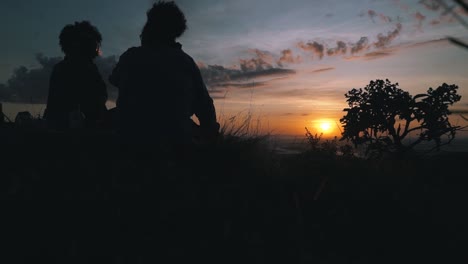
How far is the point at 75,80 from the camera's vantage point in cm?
520

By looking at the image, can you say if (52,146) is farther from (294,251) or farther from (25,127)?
(294,251)

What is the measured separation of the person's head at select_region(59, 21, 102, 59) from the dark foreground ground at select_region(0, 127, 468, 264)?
1.88m

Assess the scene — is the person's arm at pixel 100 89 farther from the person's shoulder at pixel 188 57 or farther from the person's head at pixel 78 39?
the person's shoulder at pixel 188 57

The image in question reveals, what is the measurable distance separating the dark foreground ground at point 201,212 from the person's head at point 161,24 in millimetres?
1369

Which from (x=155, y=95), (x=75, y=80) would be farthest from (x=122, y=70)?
(x=75, y=80)

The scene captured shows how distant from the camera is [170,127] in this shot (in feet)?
12.3

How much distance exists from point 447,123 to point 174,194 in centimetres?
1697

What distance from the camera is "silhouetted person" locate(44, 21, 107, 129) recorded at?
204 inches

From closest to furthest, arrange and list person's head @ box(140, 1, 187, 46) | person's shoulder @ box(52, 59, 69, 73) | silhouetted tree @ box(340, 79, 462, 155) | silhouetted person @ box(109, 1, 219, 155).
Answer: silhouetted person @ box(109, 1, 219, 155)
person's head @ box(140, 1, 187, 46)
person's shoulder @ box(52, 59, 69, 73)
silhouetted tree @ box(340, 79, 462, 155)

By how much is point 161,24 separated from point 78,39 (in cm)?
212

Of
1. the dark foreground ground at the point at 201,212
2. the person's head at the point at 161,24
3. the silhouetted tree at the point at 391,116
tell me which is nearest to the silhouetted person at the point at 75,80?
the dark foreground ground at the point at 201,212

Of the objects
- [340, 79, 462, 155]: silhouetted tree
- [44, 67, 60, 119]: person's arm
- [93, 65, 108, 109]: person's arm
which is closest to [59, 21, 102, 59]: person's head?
[93, 65, 108, 109]: person's arm

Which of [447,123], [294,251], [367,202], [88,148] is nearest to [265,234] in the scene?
[294,251]

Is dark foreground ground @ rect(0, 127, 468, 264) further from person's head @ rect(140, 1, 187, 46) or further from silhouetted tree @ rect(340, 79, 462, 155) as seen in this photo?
silhouetted tree @ rect(340, 79, 462, 155)
